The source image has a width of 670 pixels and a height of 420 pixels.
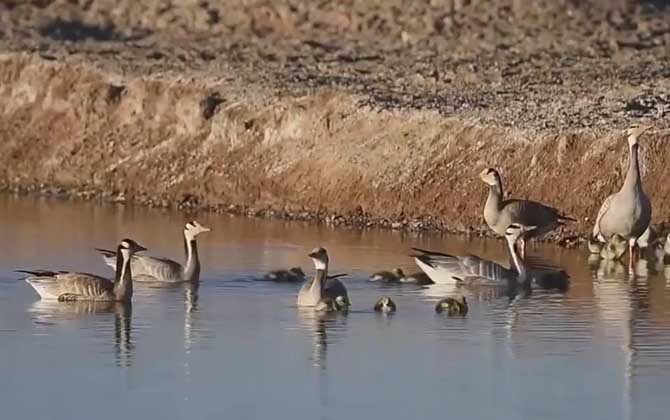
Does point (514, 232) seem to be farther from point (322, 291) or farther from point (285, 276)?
point (322, 291)

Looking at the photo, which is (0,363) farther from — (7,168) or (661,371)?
(7,168)

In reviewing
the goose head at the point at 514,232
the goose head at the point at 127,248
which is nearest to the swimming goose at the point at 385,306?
the goose head at the point at 127,248

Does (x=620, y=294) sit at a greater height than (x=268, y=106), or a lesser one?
lesser

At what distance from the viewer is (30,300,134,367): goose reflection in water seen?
21.9 meters

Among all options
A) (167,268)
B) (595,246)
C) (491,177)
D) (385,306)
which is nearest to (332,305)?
(385,306)

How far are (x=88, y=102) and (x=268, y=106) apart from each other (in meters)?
4.32

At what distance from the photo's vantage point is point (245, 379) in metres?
19.3

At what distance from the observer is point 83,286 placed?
78.1 ft

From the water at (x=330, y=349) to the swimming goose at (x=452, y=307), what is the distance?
14 centimetres

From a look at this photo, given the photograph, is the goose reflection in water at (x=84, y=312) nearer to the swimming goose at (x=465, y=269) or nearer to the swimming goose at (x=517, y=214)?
the swimming goose at (x=465, y=269)

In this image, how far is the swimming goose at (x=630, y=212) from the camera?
27031mm

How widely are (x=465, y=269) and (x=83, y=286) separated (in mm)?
4242

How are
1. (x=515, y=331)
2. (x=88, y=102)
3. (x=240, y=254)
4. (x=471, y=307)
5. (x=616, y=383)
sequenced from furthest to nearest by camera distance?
(x=88, y=102), (x=240, y=254), (x=471, y=307), (x=515, y=331), (x=616, y=383)

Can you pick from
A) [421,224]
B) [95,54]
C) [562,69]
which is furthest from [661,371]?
[95,54]
